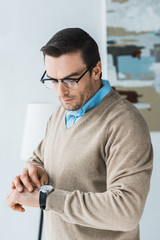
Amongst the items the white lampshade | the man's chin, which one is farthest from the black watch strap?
the white lampshade

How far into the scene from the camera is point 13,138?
2.14 metres

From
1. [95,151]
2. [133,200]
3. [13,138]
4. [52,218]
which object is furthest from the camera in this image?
[13,138]

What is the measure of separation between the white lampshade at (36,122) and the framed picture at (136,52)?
0.58m

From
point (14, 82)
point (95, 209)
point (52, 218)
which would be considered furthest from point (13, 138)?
point (95, 209)

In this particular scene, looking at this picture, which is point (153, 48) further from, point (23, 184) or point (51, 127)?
point (23, 184)

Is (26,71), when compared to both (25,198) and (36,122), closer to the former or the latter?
(36,122)

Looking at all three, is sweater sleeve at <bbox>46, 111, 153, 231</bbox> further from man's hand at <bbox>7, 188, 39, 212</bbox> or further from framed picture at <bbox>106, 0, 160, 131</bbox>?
framed picture at <bbox>106, 0, 160, 131</bbox>

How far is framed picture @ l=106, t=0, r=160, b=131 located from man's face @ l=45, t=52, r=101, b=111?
0.96 m

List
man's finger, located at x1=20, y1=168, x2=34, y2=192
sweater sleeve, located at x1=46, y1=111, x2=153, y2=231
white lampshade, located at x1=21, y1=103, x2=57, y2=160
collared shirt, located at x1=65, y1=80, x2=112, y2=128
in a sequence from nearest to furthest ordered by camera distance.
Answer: sweater sleeve, located at x1=46, y1=111, x2=153, y2=231 → man's finger, located at x1=20, y1=168, x2=34, y2=192 → collared shirt, located at x1=65, y1=80, x2=112, y2=128 → white lampshade, located at x1=21, y1=103, x2=57, y2=160

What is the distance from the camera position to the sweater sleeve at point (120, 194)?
0.85 m


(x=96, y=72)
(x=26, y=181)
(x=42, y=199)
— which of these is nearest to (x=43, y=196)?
(x=42, y=199)

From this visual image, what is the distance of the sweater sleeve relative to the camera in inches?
33.3

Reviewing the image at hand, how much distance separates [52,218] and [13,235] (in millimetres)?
1253

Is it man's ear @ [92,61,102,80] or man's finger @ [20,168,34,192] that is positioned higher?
man's ear @ [92,61,102,80]
